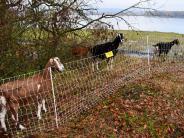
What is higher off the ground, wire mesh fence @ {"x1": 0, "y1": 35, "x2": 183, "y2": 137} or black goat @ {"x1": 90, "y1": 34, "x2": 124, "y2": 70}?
black goat @ {"x1": 90, "y1": 34, "x2": 124, "y2": 70}

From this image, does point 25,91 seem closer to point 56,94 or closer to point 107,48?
point 56,94

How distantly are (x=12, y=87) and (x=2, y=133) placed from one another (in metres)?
1.07

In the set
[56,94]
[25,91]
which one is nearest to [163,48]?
[56,94]

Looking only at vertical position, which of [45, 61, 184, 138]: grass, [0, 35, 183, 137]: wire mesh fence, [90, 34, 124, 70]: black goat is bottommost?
[45, 61, 184, 138]: grass

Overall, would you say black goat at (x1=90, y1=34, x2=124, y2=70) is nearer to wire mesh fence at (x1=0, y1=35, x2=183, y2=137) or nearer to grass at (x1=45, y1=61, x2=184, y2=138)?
wire mesh fence at (x1=0, y1=35, x2=183, y2=137)

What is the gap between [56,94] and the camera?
12.1 m

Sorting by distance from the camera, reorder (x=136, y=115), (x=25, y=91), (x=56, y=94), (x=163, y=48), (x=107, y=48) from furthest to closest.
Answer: (x=163, y=48) → (x=107, y=48) → (x=56, y=94) → (x=136, y=115) → (x=25, y=91)

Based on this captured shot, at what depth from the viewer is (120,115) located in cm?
1119

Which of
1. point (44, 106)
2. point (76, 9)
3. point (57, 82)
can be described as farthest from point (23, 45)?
point (76, 9)

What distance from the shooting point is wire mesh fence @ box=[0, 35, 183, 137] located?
10219 mm

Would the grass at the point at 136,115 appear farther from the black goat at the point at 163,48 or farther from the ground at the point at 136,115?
the black goat at the point at 163,48

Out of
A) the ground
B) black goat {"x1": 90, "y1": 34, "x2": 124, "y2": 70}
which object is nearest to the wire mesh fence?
the ground

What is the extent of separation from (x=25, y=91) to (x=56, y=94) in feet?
6.02

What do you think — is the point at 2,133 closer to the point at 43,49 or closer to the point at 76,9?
the point at 43,49
